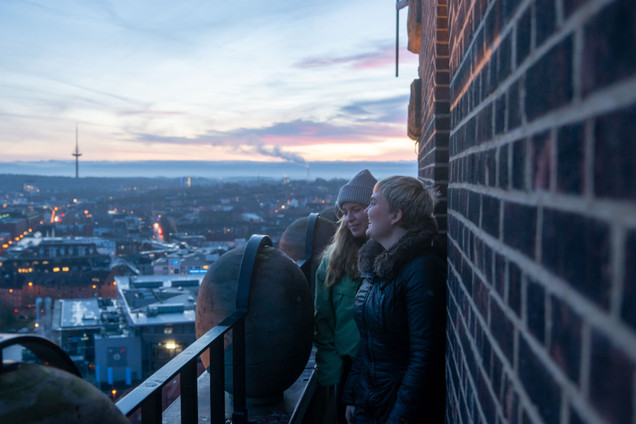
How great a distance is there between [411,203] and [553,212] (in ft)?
6.59

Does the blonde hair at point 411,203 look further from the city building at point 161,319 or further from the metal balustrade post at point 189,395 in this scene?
the city building at point 161,319

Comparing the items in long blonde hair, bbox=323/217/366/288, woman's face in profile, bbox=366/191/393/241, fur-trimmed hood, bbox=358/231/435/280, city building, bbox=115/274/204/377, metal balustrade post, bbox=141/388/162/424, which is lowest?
city building, bbox=115/274/204/377

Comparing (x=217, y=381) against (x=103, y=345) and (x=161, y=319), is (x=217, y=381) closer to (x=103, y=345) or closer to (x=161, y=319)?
(x=161, y=319)

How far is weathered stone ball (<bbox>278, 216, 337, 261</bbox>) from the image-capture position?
6527 mm

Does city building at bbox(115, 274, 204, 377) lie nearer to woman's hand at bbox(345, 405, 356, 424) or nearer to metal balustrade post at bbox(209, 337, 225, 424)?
metal balustrade post at bbox(209, 337, 225, 424)

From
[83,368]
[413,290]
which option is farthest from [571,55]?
[83,368]

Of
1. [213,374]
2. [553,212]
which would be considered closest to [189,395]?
[213,374]

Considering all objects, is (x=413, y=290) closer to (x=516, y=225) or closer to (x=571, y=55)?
(x=516, y=225)

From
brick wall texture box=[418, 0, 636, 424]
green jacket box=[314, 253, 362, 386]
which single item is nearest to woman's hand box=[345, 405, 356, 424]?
green jacket box=[314, 253, 362, 386]

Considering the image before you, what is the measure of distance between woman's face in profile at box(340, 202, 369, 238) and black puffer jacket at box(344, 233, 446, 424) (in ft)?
2.85

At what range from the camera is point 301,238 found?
6.68 meters

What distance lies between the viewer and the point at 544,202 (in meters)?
0.81

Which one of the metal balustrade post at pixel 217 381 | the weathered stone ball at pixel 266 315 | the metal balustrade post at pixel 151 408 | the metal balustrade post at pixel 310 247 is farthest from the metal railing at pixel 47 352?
the metal balustrade post at pixel 310 247

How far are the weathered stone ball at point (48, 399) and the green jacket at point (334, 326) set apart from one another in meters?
2.30
